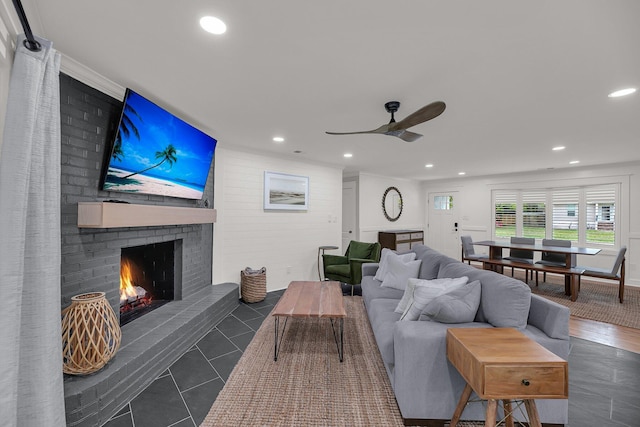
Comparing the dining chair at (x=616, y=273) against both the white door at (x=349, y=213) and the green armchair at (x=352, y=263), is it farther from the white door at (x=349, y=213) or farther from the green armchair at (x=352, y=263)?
the white door at (x=349, y=213)

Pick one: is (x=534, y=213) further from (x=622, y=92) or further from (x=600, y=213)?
(x=622, y=92)

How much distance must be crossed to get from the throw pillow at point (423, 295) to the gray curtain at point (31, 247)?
206 cm

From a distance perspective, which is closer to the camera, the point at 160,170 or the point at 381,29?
the point at 381,29

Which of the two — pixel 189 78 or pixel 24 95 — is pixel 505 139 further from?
pixel 24 95

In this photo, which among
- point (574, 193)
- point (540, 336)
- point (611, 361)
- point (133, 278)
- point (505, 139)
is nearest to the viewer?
point (540, 336)

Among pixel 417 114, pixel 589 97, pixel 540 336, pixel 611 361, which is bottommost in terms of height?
pixel 611 361

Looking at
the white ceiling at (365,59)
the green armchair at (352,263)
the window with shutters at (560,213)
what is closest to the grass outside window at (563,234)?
the window with shutters at (560,213)

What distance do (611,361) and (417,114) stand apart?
289 cm

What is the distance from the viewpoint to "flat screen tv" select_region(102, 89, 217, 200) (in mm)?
2150

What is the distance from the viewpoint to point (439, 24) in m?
1.45

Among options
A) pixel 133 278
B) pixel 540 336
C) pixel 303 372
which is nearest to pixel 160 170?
pixel 133 278

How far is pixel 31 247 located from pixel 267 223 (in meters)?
3.23

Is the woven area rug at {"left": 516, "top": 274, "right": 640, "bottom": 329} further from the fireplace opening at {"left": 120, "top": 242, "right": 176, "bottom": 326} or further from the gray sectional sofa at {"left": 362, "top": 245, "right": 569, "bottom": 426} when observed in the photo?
the fireplace opening at {"left": 120, "top": 242, "right": 176, "bottom": 326}

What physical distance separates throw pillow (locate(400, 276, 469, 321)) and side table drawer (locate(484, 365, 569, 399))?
0.65 metres
